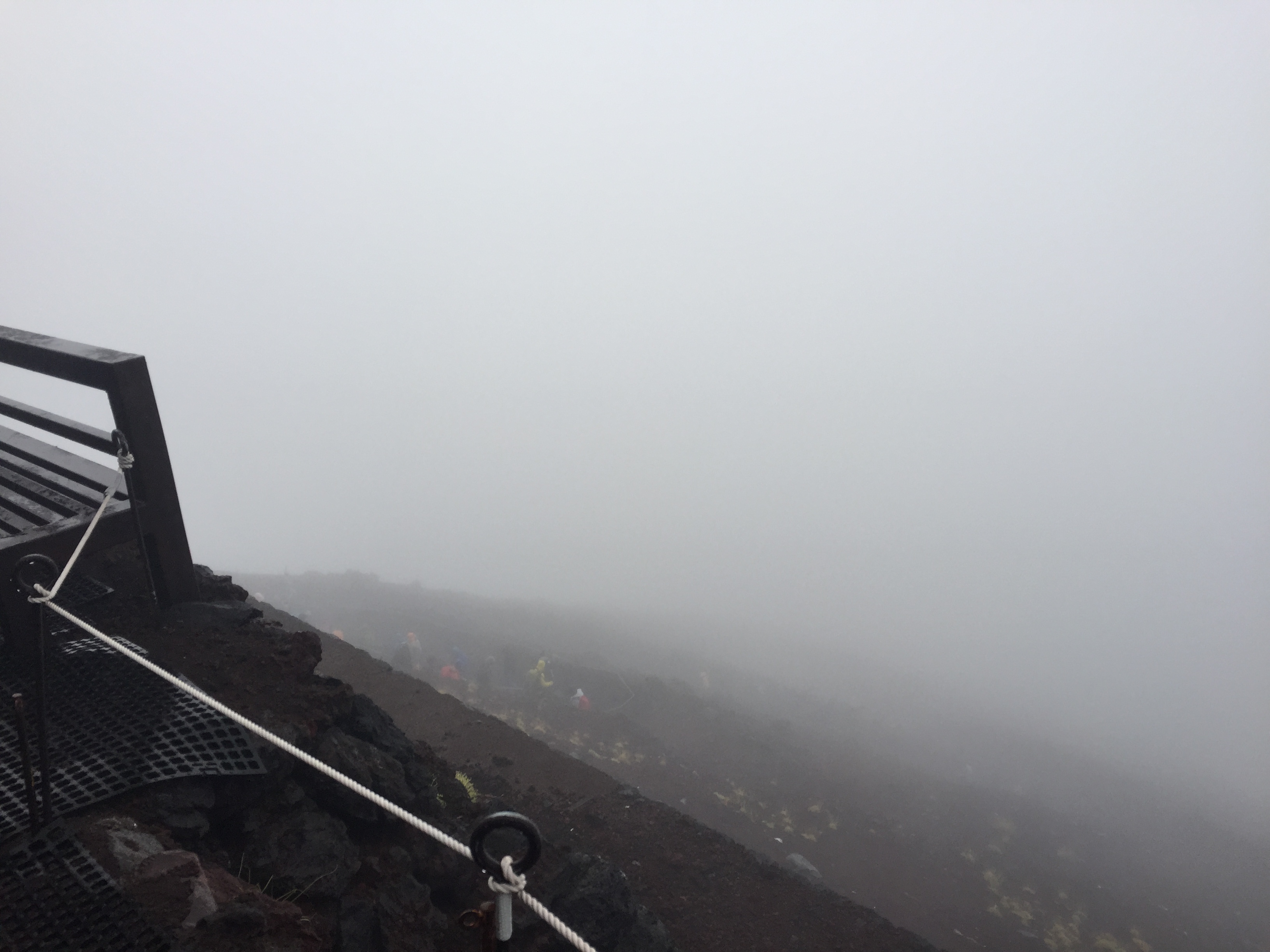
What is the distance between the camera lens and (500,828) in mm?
1604

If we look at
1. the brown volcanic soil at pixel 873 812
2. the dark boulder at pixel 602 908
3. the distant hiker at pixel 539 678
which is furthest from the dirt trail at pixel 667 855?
the distant hiker at pixel 539 678

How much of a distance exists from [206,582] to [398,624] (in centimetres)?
1763

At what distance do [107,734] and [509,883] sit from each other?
2.93m

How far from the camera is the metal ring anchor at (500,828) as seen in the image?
1.56m

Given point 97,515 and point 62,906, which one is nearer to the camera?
point 62,906

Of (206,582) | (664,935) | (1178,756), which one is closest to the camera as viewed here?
(664,935)

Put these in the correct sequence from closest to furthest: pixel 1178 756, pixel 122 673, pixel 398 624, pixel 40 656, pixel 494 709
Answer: pixel 40 656 → pixel 122 673 → pixel 494 709 → pixel 398 624 → pixel 1178 756

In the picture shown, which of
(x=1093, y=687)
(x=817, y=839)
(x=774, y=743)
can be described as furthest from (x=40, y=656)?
(x=1093, y=687)

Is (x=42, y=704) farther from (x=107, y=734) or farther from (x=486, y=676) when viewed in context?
(x=486, y=676)

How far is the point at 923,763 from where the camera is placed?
25.1m

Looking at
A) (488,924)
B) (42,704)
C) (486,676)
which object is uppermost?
(488,924)

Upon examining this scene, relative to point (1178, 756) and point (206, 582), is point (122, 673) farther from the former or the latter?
point (1178, 756)

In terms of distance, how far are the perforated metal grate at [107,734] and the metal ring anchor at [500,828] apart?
7.46 ft

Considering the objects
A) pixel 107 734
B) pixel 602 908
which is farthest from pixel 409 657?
pixel 107 734
